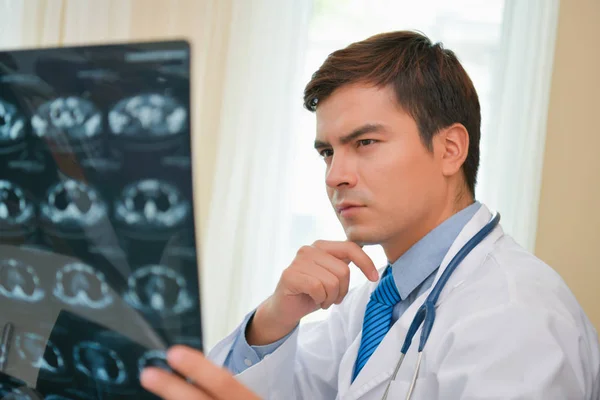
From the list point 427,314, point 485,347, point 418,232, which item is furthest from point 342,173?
point 485,347

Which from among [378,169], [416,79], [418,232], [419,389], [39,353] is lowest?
[419,389]

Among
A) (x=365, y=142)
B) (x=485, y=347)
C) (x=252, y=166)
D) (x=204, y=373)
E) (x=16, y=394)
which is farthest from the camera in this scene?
(x=252, y=166)

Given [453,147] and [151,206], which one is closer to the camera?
[151,206]

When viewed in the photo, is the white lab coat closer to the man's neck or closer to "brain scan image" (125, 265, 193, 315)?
the man's neck

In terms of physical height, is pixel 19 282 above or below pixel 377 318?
above

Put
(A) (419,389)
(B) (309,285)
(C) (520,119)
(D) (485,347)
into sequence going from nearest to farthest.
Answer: (D) (485,347) < (A) (419,389) < (B) (309,285) < (C) (520,119)

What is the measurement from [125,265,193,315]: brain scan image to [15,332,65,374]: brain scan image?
0.40 feet

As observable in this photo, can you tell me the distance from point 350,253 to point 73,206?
2.06 ft

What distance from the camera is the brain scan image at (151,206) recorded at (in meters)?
0.58

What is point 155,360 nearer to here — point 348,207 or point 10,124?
point 10,124

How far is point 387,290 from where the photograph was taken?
1224mm

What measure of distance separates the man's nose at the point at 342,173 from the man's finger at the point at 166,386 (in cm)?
66

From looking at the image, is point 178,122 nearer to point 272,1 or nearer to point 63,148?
point 63,148

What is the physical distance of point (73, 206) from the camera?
2.04ft
